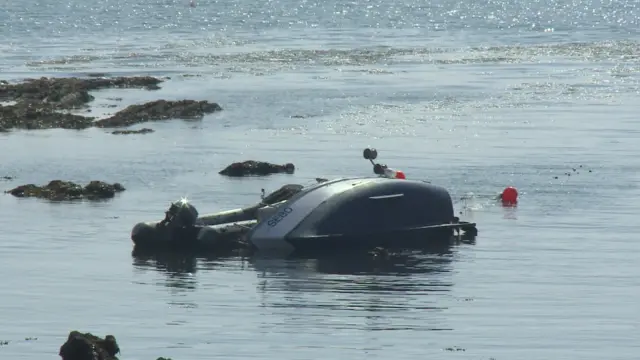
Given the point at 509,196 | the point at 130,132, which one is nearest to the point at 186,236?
the point at 509,196

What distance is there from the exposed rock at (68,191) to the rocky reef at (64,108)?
1498cm

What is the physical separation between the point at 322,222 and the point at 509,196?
786 cm

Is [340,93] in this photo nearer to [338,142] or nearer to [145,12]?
[338,142]

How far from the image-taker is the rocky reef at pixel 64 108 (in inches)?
2352

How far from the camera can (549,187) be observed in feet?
146

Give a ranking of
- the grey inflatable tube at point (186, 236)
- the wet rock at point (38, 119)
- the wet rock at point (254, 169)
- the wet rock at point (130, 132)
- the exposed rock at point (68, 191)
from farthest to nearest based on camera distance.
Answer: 1. the wet rock at point (38, 119)
2. the wet rock at point (130, 132)
3. the wet rock at point (254, 169)
4. the exposed rock at point (68, 191)
5. the grey inflatable tube at point (186, 236)

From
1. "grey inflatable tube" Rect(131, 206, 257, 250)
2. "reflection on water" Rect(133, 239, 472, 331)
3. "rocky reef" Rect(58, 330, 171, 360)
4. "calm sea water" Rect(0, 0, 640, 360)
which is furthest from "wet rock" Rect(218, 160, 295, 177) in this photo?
"rocky reef" Rect(58, 330, 171, 360)

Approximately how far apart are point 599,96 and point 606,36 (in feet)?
148

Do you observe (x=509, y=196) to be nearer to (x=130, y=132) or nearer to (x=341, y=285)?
(x=341, y=285)

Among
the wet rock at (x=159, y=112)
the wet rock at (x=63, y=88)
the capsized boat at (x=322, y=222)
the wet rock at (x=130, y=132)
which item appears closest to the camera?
the capsized boat at (x=322, y=222)

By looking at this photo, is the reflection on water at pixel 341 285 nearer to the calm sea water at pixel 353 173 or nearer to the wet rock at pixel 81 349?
the calm sea water at pixel 353 173

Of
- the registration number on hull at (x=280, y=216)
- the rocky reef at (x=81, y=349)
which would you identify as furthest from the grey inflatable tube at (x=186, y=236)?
the rocky reef at (x=81, y=349)

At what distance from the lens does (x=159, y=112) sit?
205 ft

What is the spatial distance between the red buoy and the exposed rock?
10241mm
